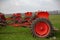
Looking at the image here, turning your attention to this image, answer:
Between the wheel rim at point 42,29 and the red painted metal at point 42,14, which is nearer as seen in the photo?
the wheel rim at point 42,29

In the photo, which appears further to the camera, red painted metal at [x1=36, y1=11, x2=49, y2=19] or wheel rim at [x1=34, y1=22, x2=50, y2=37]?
red painted metal at [x1=36, y1=11, x2=49, y2=19]

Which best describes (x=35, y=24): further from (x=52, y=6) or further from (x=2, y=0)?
(x=2, y=0)

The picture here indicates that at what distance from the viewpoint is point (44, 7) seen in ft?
27.3

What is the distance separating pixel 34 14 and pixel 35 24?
3.85ft

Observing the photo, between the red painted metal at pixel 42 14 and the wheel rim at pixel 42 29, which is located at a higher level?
the red painted metal at pixel 42 14

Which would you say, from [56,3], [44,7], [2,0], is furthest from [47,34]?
[2,0]

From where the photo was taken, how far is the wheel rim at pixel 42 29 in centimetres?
896

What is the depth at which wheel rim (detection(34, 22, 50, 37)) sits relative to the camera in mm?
8962

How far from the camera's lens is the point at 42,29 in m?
9.04

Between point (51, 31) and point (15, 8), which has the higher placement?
point (15, 8)

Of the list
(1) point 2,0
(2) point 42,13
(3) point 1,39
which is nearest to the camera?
(1) point 2,0

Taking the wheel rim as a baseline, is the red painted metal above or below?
above

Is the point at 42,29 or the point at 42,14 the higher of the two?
the point at 42,14

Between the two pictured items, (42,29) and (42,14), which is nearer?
(42,29)
